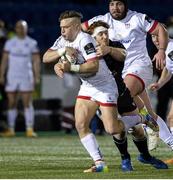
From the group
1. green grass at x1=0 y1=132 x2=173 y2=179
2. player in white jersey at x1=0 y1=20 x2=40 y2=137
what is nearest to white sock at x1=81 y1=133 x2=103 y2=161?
green grass at x1=0 y1=132 x2=173 y2=179

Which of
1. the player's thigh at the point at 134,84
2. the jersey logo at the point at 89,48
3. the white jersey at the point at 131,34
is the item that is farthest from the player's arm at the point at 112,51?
the white jersey at the point at 131,34

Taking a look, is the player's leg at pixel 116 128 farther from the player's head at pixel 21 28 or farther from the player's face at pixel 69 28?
the player's head at pixel 21 28

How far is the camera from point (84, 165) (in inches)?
434

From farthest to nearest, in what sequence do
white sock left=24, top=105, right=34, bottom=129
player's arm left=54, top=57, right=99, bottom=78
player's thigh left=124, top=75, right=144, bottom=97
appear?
white sock left=24, top=105, right=34, bottom=129
player's thigh left=124, top=75, right=144, bottom=97
player's arm left=54, top=57, right=99, bottom=78

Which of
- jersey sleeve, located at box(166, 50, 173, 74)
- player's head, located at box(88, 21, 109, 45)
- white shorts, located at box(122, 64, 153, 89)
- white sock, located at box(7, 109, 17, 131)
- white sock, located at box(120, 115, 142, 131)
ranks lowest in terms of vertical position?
white sock, located at box(7, 109, 17, 131)

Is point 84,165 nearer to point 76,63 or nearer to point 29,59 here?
point 76,63

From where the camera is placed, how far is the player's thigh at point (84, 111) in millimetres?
9875

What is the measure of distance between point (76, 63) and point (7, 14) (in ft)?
43.3

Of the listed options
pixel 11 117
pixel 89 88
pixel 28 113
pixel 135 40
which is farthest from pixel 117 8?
pixel 11 117

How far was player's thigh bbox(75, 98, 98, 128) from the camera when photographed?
9.88 m

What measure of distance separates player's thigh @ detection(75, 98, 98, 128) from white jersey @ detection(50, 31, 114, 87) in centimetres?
21

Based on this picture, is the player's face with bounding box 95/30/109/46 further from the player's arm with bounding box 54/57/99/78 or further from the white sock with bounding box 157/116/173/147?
the white sock with bounding box 157/116/173/147

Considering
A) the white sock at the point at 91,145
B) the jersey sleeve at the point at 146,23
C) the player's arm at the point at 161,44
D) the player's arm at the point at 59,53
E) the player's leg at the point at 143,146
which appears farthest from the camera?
the jersey sleeve at the point at 146,23

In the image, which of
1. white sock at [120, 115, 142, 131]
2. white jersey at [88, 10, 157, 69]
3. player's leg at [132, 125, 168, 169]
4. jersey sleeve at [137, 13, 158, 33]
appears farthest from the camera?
white jersey at [88, 10, 157, 69]
